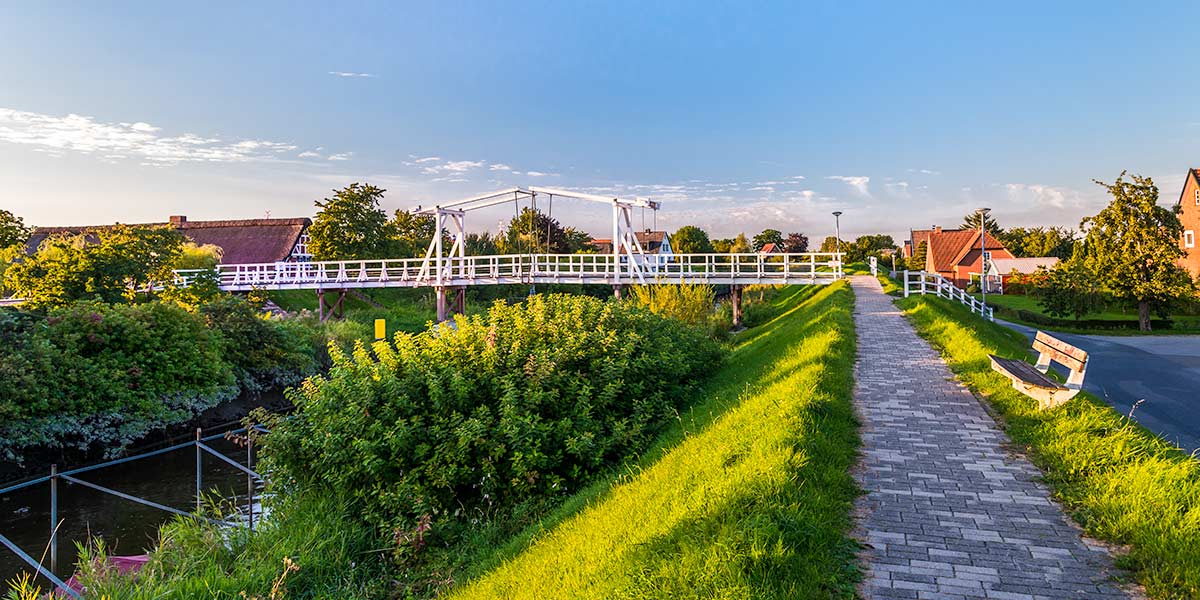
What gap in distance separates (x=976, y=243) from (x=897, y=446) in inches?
2855

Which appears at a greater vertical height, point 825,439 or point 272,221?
point 272,221

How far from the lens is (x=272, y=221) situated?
4956 centimetres

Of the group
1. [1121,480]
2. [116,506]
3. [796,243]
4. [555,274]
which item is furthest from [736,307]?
[796,243]

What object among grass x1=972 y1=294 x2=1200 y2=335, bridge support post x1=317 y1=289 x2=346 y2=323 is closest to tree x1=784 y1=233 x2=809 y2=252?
grass x1=972 y1=294 x2=1200 y2=335

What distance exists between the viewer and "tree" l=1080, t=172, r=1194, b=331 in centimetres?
3606

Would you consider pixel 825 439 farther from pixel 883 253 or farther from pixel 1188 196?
pixel 883 253

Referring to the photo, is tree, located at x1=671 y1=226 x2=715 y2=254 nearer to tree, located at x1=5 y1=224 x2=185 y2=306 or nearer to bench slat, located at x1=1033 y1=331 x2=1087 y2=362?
tree, located at x1=5 y1=224 x2=185 y2=306

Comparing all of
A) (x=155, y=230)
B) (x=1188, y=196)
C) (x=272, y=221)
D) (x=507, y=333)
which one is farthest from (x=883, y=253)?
(x=507, y=333)

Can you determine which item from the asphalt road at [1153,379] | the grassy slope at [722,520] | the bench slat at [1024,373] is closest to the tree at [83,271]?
the grassy slope at [722,520]

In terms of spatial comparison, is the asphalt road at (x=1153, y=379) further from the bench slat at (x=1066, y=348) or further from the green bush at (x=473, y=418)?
the green bush at (x=473, y=418)

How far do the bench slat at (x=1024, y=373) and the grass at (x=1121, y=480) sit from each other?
0.76ft

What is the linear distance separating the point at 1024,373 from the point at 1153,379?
1705 cm

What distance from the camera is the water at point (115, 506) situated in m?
10.5

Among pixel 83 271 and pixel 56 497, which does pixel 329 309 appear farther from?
pixel 56 497
